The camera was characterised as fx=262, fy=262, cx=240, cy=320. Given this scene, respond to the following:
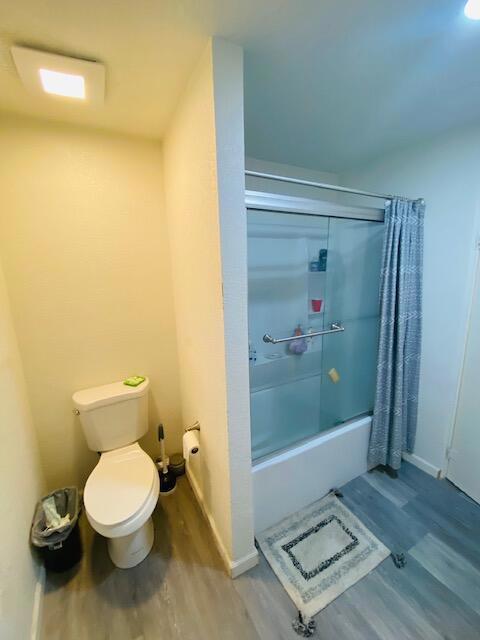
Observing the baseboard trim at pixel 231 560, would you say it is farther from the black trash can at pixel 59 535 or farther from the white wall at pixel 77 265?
the white wall at pixel 77 265

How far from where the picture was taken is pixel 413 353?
182 cm

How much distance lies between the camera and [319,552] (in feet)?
4.55

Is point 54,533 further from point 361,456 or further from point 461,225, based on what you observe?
point 461,225

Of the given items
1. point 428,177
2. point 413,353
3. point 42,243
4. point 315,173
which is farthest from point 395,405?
point 42,243

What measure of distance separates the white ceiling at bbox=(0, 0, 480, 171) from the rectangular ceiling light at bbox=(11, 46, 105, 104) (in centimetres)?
3

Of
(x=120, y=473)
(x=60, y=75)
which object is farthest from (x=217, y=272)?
(x=120, y=473)

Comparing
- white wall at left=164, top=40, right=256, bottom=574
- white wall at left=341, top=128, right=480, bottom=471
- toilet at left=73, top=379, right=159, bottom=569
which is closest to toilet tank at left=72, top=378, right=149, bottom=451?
toilet at left=73, top=379, right=159, bottom=569

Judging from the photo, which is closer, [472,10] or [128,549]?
[472,10]

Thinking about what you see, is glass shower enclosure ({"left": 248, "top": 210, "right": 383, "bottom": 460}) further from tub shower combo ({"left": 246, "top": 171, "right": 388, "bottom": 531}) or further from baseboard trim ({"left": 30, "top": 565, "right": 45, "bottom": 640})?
baseboard trim ({"left": 30, "top": 565, "right": 45, "bottom": 640})

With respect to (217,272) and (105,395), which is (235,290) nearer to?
(217,272)

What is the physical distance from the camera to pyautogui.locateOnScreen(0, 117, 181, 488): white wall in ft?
4.61

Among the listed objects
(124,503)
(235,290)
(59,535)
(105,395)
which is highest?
(235,290)

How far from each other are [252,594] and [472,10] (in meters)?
2.37

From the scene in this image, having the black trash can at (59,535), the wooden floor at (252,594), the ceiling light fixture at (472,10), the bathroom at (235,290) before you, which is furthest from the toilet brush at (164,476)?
the ceiling light fixture at (472,10)
